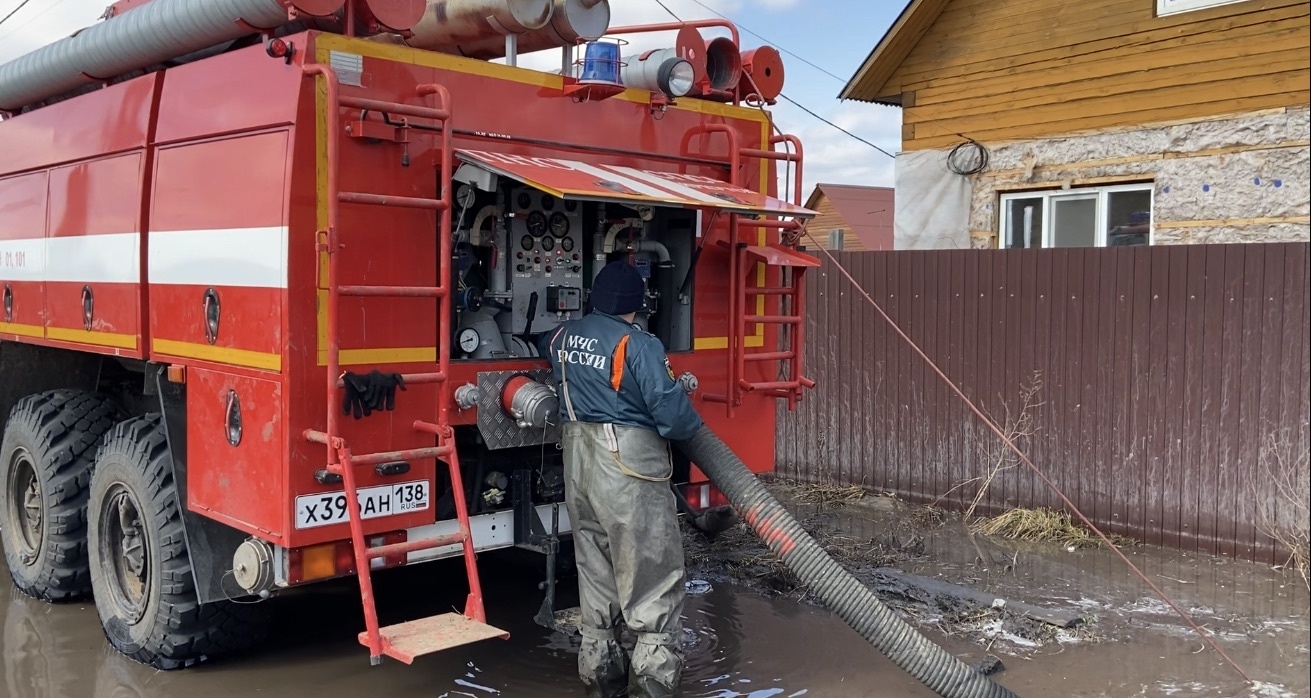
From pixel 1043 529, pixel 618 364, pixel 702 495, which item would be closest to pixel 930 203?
pixel 1043 529

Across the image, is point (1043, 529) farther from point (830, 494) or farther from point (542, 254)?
point (542, 254)

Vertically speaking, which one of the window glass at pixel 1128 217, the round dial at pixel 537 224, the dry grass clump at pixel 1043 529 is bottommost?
the dry grass clump at pixel 1043 529

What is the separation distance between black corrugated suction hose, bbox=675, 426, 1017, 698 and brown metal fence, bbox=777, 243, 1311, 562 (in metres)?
3.40

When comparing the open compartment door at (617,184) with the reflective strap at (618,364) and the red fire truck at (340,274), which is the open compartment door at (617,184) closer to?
the red fire truck at (340,274)

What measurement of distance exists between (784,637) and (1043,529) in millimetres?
2849

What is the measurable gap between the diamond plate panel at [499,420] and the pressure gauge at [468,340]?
6.3 inches

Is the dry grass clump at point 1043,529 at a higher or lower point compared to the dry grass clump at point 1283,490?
lower

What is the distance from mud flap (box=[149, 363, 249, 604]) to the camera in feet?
14.7

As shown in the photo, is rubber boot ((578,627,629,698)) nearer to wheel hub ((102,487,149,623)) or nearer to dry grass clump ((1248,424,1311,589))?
wheel hub ((102,487,149,623))

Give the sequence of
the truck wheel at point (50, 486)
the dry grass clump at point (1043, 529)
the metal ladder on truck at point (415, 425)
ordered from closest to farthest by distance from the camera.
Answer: the metal ladder on truck at point (415, 425), the truck wheel at point (50, 486), the dry grass clump at point (1043, 529)

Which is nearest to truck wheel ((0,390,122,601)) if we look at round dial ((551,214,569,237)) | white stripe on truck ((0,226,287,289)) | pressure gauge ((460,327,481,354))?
white stripe on truck ((0,226,287,289))

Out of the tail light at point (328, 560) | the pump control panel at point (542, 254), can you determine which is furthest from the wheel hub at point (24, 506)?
the pump control panel at point (542, 254)

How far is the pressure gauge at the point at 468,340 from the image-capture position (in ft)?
15.3

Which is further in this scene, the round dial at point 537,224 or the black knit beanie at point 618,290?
the round dial at point 537,224
